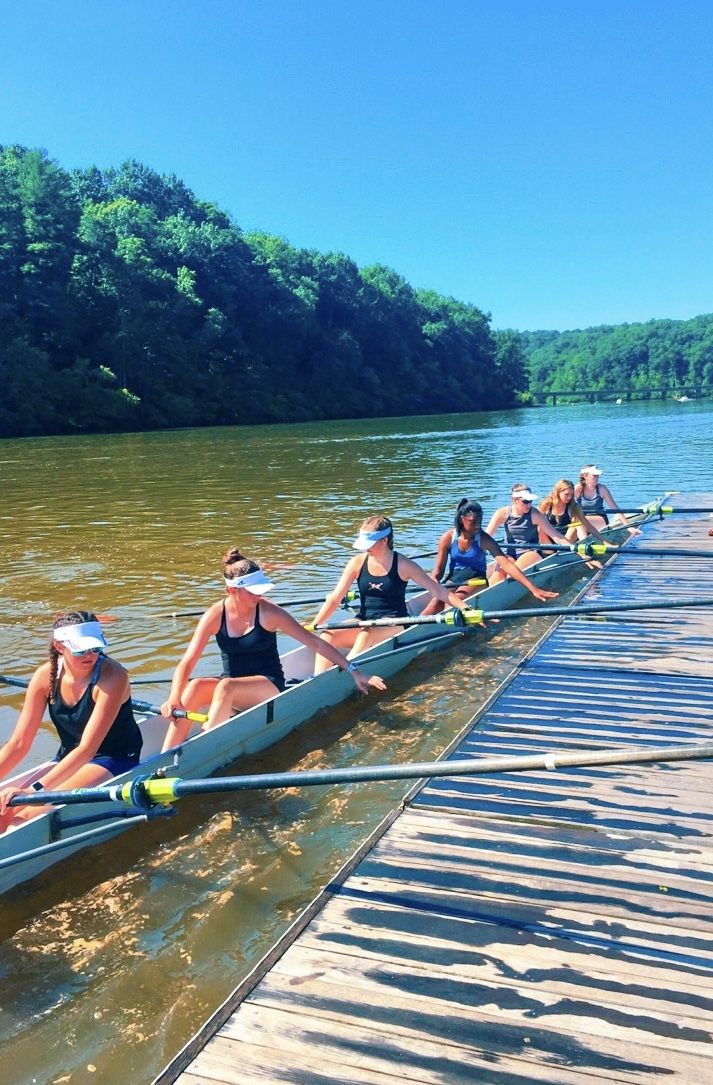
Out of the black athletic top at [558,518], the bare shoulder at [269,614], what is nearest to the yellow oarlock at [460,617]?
the bare shoulder at [269,614]

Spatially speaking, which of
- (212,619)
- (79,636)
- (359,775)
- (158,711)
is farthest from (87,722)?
(359,775)

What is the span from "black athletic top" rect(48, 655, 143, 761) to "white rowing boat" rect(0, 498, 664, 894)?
18 cm

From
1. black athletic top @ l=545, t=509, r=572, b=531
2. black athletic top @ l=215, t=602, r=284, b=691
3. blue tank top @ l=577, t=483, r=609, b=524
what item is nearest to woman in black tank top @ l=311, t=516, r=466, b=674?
black athletic top @ l=215, t=602, r=284, b=691

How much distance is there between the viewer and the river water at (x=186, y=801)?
4.27 metres

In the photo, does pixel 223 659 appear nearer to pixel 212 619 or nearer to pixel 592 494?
pixel 212 619

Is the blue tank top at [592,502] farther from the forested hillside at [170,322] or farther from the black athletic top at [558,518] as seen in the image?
the forested hillside at [170,322]

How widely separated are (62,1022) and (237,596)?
11.0 feet

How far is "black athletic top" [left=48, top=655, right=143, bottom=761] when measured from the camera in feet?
17.9

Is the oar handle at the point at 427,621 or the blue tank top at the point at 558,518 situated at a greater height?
the blue tank top at the point at 558,518

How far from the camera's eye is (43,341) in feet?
193

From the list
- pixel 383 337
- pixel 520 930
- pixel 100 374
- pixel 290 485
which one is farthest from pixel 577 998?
pixel 383 337

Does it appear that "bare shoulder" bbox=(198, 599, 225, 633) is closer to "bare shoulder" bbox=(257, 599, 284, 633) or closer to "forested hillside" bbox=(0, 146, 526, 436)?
"bare shoulder" bbox=(257, 599, 284, 633)

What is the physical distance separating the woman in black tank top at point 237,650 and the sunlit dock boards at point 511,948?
1826 millimetres

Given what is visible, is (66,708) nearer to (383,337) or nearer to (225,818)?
(225,818)
